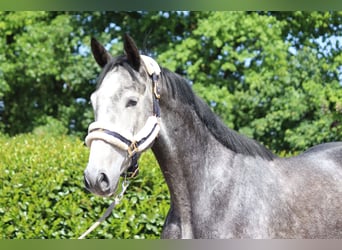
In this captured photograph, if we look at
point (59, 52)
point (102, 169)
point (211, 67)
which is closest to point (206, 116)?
point (102, 169)

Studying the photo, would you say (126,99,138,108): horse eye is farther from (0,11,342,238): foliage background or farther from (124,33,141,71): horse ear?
(0,11,342,238): foliage background

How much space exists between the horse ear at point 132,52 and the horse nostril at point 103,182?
1.90 feet

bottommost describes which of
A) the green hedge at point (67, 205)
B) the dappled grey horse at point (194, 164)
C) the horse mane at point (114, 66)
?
the green hedge at point (67, 205)

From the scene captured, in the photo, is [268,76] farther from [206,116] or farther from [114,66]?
[114,66]

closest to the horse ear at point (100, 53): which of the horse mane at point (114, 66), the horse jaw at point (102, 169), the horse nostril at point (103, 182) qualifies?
the horse mane at point (114, 66)

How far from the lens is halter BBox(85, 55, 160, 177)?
244 centimetres

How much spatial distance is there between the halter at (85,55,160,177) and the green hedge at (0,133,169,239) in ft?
7.99

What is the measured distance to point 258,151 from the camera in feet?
9.50

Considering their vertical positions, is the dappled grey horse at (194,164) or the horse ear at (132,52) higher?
the horse ear at (132,52)

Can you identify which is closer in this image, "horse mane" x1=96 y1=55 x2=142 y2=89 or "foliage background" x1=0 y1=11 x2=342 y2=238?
"horse mane" x1=96 y1=55 x2=142 y2=89

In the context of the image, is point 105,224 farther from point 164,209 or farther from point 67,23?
point 67,23

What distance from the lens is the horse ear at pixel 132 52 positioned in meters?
2.57

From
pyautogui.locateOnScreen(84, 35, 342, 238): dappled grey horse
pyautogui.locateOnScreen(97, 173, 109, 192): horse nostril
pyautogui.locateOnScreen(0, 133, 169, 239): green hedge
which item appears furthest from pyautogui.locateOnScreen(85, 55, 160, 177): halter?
pyautogui.locateOnScreen(0, 133, 169, 239): green hedge

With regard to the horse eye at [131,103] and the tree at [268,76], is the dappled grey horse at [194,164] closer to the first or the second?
the horse eye at [131,103]
